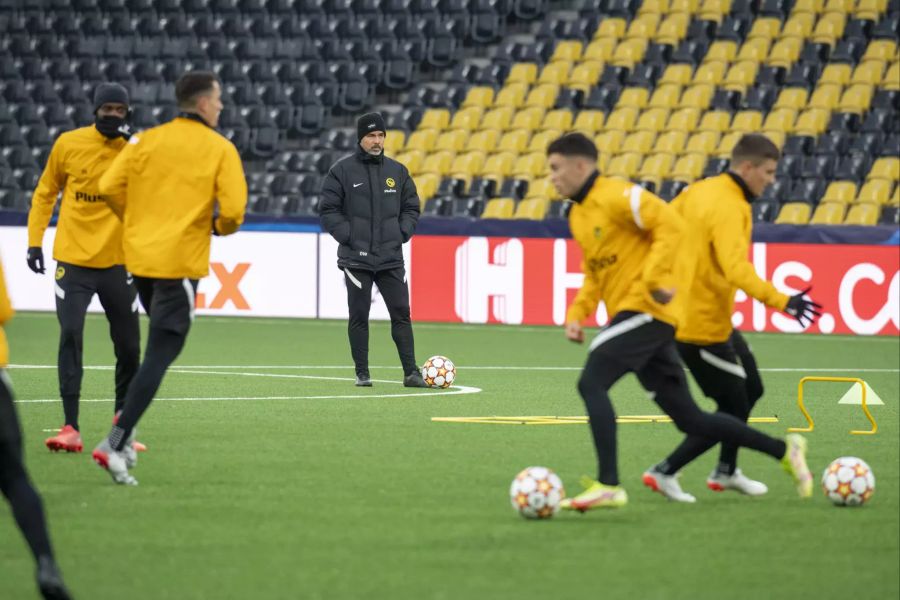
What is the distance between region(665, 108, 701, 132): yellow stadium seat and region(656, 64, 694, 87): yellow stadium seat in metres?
0.93

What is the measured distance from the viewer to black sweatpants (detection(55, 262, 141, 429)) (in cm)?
1004

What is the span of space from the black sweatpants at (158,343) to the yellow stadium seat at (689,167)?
18529mm

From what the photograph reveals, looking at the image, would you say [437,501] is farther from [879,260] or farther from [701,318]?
[879,260]

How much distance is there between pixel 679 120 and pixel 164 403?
16.5 m

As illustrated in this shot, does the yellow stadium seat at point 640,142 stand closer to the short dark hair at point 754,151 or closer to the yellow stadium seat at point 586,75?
the yellow stadium seat at point 586,75

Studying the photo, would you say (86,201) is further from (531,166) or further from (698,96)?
(698,96)

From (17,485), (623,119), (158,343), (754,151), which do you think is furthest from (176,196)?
(623,119)

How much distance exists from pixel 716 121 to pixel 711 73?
4.65ft

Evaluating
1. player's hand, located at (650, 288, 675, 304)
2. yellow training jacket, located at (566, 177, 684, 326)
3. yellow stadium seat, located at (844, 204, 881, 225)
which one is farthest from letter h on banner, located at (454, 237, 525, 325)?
player's hand, located at (650, 288, 675, 304)

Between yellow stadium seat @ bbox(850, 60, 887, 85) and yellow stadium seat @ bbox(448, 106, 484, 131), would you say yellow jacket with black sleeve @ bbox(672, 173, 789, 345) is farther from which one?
yellow stadium seat @ bbox(448, 106, 484, 131)

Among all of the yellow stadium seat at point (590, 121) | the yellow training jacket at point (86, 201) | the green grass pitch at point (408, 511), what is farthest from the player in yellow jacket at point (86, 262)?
the yellow stadium seat at point (590, 121)

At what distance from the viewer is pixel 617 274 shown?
26.8 ft

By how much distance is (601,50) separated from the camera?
98.6 feet

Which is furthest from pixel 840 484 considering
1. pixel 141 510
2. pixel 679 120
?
pixel 679 120
